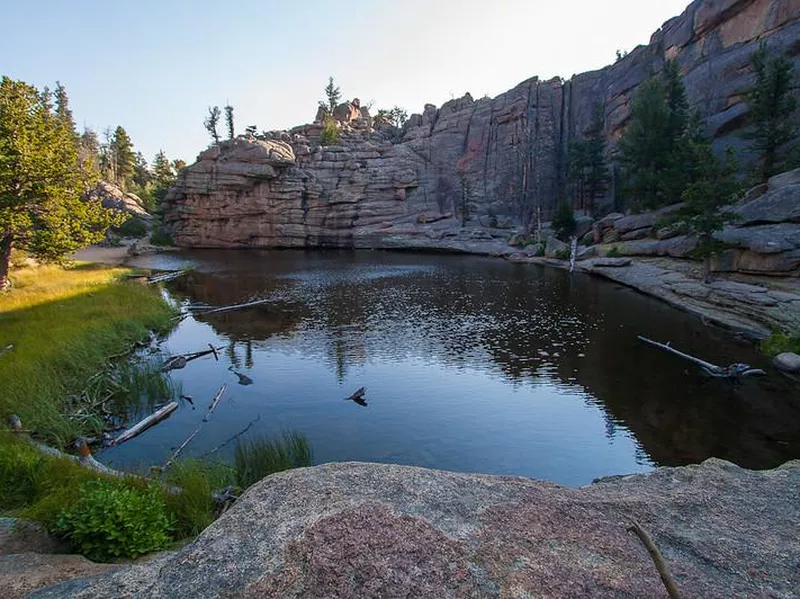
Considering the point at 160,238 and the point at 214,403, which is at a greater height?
the point at 160,238

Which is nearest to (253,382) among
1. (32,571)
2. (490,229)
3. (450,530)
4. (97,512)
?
(97,512)

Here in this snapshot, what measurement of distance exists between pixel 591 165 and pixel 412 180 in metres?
25.7

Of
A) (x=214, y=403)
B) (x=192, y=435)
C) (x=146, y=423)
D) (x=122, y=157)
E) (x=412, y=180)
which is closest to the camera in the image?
(x=192, y=435)

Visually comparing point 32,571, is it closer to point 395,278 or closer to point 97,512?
point 97,512

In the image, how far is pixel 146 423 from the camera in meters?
13.6

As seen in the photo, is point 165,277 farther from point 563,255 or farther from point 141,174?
point 141,174

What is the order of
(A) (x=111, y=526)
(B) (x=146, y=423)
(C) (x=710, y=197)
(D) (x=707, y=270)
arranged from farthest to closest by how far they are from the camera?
(D) (x=707, y=270) → (C) (x=710, y=197) → (B) (x=146, y=423) → (A) (x=111, y=526)

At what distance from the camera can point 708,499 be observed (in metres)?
6.77

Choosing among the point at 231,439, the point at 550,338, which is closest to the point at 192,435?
the point at 231,439

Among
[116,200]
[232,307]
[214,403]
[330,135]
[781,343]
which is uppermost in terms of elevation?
[330,135]

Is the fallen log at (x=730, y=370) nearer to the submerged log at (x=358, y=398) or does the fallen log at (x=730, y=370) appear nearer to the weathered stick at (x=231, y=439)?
the submerged log at (x=358, y=398)

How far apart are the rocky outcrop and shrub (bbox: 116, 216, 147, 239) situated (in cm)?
134

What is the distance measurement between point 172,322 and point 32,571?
21257mm

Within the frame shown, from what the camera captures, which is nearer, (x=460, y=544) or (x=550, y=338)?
(x=460, y=544)
